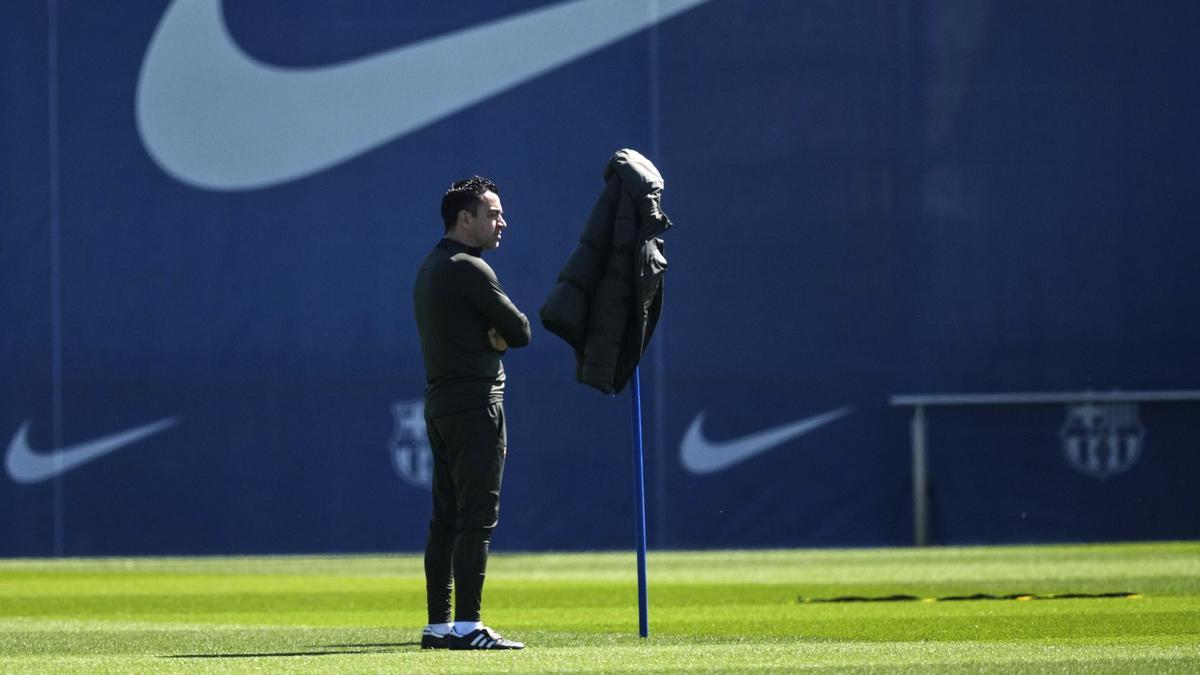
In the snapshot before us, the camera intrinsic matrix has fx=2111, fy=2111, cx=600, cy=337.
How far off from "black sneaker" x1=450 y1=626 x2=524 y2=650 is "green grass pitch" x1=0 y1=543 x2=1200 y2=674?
128 millimetres

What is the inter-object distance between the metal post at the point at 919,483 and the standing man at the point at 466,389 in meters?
11.7

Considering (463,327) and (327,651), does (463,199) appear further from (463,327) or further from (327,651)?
(327,651)

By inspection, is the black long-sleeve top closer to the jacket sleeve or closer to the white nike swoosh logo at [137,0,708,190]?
the jacket sleeve

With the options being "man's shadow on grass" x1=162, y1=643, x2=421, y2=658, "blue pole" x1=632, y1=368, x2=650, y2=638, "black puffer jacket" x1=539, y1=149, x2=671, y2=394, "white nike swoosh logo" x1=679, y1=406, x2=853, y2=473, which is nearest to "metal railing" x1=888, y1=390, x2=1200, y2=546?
"white nike swoosh logo" x1=679, y1=406, x2=853, y2=473

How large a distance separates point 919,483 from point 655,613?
883 centimetres

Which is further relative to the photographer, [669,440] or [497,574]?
[669,440]

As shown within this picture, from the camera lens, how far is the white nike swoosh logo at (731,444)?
1872 cm

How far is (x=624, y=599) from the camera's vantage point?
12234 mm

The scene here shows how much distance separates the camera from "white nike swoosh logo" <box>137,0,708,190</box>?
18781mm

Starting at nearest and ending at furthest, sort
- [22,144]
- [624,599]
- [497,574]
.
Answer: [624,599]
[497,574]
[22,144]

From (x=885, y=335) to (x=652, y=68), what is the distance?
10.5 feet

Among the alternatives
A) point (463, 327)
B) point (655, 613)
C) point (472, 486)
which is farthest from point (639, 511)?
point (655, 613)

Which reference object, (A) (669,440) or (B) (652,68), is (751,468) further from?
(B) (652,68)

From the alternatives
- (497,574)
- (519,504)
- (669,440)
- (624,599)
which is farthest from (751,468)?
(624,599)
